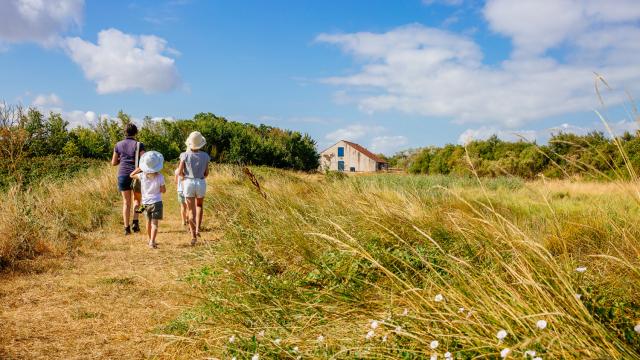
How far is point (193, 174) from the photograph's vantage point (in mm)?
6887

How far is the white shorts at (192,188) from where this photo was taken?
6.83m

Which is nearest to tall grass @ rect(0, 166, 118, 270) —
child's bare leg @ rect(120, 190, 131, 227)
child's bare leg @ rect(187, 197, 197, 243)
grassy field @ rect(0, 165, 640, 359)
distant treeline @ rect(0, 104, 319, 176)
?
grassy field @ rect(0, 165, 640, 359)

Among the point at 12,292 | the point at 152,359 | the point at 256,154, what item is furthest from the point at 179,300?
the point at 256,154

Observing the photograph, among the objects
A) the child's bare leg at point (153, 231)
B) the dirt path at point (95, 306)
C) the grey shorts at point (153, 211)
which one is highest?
the grey shorts at point (153, 211)

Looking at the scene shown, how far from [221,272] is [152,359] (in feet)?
3.88

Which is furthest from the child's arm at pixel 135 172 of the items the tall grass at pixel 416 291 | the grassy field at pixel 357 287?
the tall grass at pixel 416 291

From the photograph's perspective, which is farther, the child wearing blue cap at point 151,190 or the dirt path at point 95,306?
the child wearing blue cap at point 151,190

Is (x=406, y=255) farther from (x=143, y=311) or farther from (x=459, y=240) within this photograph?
(x=143, y=311)

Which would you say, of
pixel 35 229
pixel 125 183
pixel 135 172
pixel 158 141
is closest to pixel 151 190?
pixel 135 172

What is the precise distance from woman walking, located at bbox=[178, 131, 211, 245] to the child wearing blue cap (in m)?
0.35

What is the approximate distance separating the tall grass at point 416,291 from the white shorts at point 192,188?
1.76m

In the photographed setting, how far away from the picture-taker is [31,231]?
618 cm

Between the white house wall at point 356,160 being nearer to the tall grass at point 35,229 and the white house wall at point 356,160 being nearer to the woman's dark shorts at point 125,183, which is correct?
the tall grass at point 35,229

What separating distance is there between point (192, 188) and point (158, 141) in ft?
73.5
